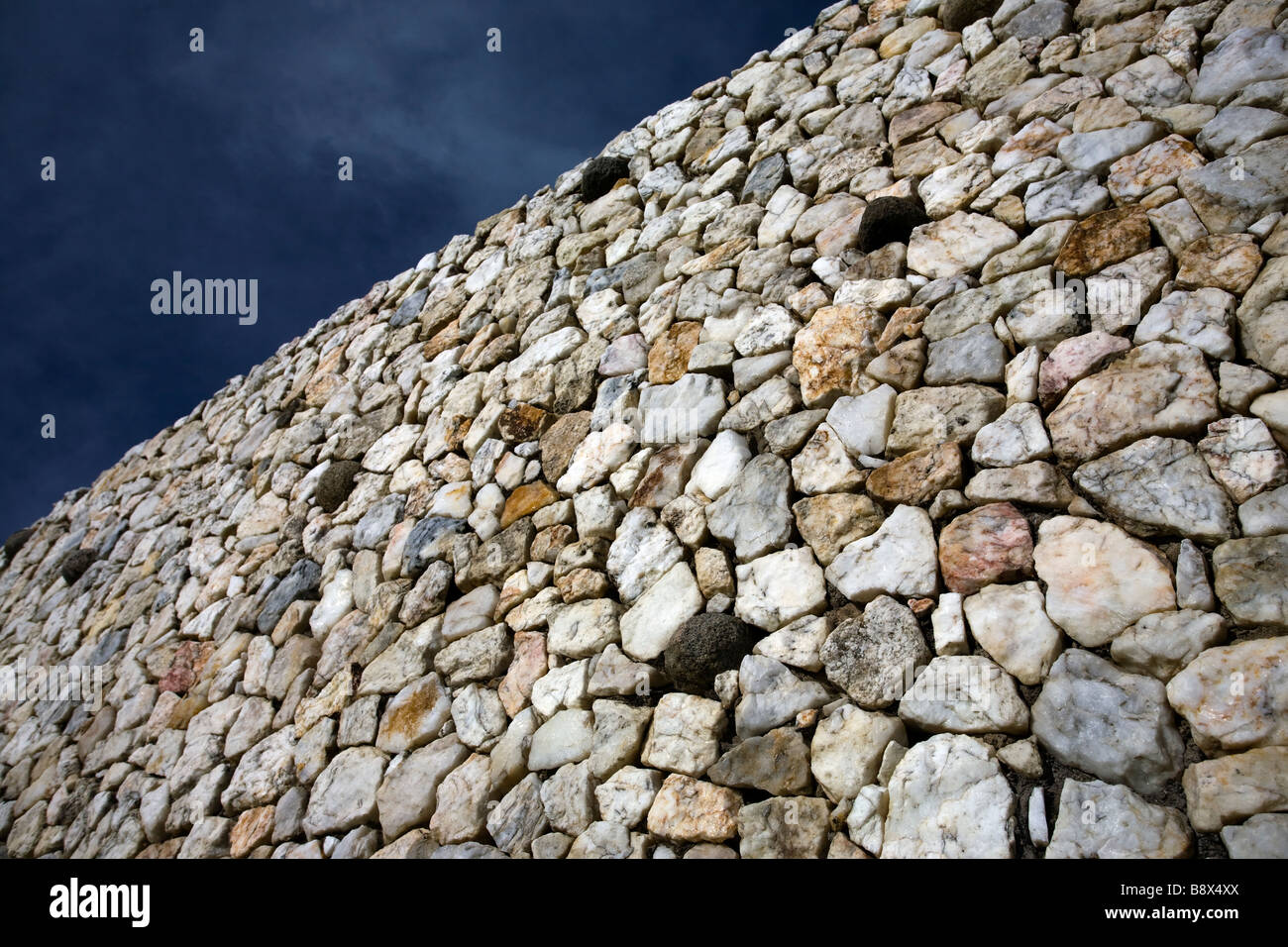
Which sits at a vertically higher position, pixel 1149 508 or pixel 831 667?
pixel 1149 508

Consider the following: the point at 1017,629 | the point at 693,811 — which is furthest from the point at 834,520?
the point at 693,811

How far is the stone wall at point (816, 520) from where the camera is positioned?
2.05 metres

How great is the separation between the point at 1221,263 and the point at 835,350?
1.32m

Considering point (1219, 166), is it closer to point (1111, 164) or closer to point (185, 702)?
point (1111, 164)

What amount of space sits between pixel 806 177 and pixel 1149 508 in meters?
2.84

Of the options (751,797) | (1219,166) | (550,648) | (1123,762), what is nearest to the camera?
(1123,762)

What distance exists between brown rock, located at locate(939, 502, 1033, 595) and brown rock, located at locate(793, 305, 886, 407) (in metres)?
0.82

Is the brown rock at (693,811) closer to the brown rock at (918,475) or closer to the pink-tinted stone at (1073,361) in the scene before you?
the brown rock at (918,475)

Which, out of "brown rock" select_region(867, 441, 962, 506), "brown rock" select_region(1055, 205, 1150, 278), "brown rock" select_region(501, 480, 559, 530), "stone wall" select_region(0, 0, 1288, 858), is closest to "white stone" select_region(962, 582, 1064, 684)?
"stone wall" select_region(0, 0, 1288, 858)

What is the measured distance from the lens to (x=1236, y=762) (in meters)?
1.74

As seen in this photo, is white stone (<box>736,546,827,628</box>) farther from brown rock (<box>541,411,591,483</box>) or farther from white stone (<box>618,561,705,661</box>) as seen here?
brown rock (<box>541,411,591,483</box>)

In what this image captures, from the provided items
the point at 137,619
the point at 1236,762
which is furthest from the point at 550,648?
the point at 137,619

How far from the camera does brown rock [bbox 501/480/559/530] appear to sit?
3922 millimetres

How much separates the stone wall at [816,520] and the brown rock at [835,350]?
20 mm
